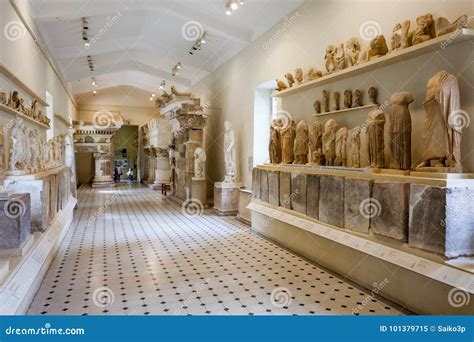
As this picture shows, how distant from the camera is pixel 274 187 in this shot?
6734 millimetres

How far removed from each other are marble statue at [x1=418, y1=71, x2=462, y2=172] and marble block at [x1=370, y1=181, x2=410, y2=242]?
0.49 metres

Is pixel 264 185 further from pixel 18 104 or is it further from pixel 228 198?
pixel 18 104

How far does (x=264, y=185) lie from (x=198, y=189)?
4.40m

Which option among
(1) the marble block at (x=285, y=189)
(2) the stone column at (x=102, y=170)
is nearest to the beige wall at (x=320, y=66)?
(1) the marble block at (x=285, y=189)

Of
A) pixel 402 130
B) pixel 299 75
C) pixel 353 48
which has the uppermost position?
pixel 353 48

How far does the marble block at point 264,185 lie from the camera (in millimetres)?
7066

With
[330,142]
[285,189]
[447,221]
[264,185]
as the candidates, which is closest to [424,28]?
[330,142]

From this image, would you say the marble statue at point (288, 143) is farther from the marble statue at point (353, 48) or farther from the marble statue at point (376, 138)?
the marble statue at point (376, 138)

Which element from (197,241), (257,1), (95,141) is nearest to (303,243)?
(197,241)

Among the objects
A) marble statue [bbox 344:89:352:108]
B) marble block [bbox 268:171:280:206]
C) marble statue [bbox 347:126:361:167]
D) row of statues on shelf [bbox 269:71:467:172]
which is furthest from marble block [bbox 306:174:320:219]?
marble statue [bbox 344:89:352:108]

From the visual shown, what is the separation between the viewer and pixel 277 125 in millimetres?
7125

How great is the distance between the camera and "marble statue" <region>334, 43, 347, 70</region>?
567cm

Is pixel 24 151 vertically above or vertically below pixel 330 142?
below

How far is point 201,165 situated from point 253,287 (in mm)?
6975
